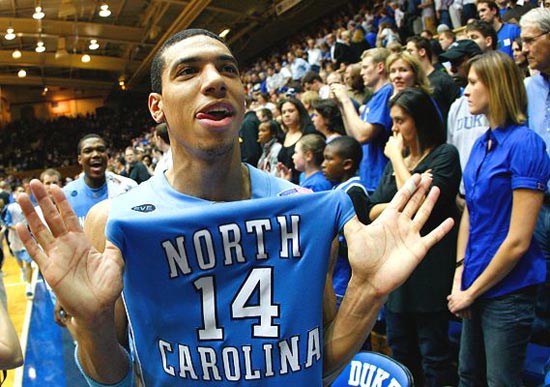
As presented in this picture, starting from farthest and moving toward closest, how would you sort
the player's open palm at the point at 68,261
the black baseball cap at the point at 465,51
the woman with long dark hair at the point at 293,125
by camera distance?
the woman with long dark hair at the point at 293,125 < the black baseball cap at the point at 465,51 < the player's open palm at the point at 68,261

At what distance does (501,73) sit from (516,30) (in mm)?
3300

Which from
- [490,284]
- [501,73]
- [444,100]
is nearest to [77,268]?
[490,284]

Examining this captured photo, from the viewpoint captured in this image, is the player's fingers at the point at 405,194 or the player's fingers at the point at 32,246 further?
the player's fingers at the point at 405,194

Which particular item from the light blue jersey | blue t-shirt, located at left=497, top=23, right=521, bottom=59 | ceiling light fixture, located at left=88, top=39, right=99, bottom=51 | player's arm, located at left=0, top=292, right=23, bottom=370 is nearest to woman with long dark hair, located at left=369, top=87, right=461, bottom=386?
player's arm, located at left=0, top=292, right=23, bottom=370

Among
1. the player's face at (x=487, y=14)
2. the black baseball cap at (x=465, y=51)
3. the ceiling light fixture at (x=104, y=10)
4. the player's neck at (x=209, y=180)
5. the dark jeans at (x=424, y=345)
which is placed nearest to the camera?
the player's neck at (x=209, y=180)

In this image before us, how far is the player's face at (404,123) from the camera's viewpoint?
10.1ft

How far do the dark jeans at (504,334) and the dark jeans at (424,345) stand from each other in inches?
12.5

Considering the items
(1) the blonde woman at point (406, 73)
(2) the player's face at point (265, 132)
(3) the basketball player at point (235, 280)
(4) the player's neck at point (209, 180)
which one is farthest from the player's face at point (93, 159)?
(3) the basketball player at point (235, 280)

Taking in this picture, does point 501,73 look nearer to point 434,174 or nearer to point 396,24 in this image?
point 434,174

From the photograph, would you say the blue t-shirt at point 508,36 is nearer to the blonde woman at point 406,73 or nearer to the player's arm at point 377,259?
the blonde woman at point 406,73

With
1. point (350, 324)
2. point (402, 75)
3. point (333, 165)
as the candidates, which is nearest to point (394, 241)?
point (350, 324)

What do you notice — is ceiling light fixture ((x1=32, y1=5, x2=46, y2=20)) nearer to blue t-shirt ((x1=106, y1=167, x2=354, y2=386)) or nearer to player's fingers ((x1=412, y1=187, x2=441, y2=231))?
blue t-shirt ((x1=106, y1=167, x2=354, y2=386))

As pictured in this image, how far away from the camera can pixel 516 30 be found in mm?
5508

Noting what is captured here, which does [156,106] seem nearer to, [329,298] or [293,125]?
[329,298]
